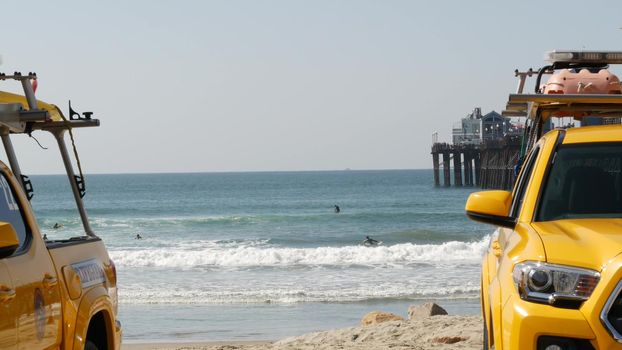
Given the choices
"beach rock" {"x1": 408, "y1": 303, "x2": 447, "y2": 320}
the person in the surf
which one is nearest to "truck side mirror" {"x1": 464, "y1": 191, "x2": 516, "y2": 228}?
"beach rock" {"x1": 408, "y1": 303, "x2": 447, "y2": 320}

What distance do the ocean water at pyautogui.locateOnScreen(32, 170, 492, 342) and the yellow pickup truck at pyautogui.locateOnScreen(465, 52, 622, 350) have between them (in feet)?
30.6

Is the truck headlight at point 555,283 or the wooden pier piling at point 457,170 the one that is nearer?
the truck headlight at point 555,283

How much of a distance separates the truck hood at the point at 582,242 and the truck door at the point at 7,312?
2078 mm

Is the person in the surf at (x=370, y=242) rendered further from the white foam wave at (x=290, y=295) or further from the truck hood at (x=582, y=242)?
the truck hood at (x=582, y=242)

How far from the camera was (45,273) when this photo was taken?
4824 millimetres

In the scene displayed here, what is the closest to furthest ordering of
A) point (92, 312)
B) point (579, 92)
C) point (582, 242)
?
point (582, 242), point (92, 312), point (579, 92)

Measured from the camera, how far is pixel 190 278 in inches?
951

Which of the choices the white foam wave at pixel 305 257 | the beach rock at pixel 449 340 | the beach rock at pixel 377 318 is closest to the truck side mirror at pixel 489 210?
the beach rock at pixel 449 340

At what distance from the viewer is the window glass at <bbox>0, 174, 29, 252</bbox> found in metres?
4.74

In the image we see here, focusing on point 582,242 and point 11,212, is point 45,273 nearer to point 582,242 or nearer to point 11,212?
point 11,212

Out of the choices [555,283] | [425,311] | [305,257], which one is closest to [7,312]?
[555,283]

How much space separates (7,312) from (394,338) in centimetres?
807

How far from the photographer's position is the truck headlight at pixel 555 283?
412cm

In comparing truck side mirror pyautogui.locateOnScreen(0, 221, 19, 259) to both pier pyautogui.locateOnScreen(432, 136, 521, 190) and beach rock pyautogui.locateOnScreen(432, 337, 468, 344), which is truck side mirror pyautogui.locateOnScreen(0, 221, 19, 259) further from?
pier pyautogui.locateOnScreen(432, 136, 521, 190)
